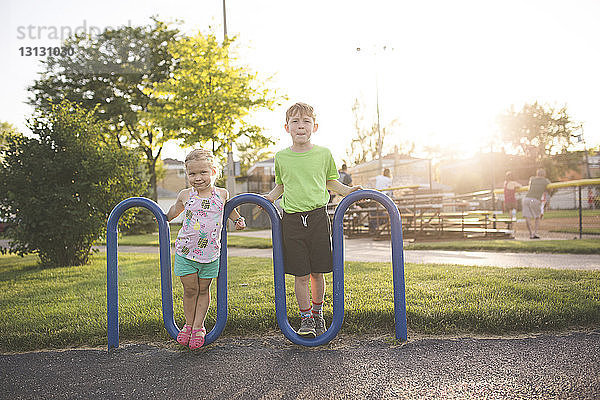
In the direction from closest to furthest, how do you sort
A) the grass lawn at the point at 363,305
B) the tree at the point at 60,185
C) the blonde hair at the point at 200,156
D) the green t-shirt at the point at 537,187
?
the blonde hair at the point at 200,156
the grass lawn at the point at 363,305
the tree at the point at 60,185
the green t-shirt at the point at 537,187

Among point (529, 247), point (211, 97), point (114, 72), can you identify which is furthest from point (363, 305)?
point (114, 72)

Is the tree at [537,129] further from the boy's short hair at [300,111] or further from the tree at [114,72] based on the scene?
the boy's short hair at [300,111]

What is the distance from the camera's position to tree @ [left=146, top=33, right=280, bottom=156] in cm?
1873

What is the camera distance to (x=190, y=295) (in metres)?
3.73

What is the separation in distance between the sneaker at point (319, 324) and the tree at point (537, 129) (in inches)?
1796

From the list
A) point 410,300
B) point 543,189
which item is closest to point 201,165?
point 410,300

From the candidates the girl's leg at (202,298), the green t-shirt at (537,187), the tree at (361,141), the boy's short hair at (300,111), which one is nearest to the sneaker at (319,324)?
the girl's leg at (202,298)

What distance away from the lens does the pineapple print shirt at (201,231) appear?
3.64 metres

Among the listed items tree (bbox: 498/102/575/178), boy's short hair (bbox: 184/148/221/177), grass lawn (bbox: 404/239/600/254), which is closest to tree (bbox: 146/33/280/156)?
grass lawn (bbox: 404/239/600/254)

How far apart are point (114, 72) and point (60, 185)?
1902cm

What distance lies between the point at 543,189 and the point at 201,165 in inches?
431

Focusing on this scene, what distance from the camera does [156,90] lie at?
19906 mm

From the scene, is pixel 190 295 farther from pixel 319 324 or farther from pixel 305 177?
pixel 305 177

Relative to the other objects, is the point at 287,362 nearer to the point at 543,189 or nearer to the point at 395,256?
the point at 395,256
